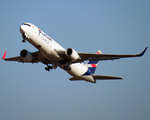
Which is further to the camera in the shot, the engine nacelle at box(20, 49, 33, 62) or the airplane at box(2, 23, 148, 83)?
the engine nacelle at box(20, 49, 33, 62)

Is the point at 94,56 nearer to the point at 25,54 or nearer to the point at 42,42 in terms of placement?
the point at 42,42

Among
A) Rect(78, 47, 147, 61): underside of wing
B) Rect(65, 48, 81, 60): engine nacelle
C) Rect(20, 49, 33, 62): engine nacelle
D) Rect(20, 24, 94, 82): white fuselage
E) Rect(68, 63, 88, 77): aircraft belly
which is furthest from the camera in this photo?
Rect(68, 63, 88, 77): aircraft belly

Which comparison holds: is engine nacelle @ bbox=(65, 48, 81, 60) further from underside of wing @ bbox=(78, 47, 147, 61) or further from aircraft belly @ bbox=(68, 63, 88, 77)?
aircraft belly @ bbox=(68, 63, 88, 77)

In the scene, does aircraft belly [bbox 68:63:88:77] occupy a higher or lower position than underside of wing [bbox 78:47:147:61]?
lower

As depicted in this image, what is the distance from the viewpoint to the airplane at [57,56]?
2927cm

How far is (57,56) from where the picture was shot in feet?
105

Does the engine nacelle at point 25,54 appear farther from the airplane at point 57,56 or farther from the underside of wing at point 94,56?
the underside of wing at point 94,56

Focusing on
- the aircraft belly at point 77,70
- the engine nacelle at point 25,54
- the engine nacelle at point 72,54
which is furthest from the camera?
the aircraft belly at point 77,70

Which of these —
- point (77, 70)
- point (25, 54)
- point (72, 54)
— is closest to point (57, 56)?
point (72, 54)

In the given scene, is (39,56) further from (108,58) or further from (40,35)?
(108,58)

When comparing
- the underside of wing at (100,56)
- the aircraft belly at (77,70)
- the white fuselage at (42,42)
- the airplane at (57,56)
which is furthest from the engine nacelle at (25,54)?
the underside of wing at (100,56)

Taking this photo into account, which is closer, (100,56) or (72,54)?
(72,54)

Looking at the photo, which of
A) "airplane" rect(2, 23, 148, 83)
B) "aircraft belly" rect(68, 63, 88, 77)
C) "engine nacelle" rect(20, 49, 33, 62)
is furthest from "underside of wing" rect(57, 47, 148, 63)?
"engine nacelle" rect(20, 49, 33, 62)

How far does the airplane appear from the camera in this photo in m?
29.3
